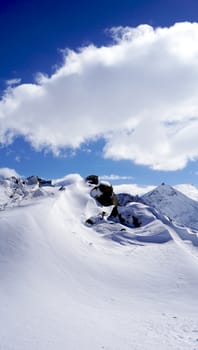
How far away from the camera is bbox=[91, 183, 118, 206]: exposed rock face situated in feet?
140

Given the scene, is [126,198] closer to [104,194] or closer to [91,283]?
[104,194]

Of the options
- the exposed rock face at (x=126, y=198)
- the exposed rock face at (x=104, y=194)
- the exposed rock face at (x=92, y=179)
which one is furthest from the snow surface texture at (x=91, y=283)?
the exposed rock face at (x=126, y=198)

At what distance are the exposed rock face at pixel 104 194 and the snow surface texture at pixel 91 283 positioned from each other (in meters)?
7.14

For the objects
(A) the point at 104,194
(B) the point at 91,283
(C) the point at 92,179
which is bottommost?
(B) the point at 91,283

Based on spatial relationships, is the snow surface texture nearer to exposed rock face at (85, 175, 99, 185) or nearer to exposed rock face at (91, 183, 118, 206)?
exposed rock face at (91, 183, 118, 206)

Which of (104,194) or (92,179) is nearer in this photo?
(104,194)

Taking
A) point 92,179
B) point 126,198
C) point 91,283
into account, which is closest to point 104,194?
point 92,179

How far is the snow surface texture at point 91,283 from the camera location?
10930 mm

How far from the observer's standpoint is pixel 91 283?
18.8m

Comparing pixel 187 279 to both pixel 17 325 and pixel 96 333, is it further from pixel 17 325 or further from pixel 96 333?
pixel 17 325

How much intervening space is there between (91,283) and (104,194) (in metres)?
25.0

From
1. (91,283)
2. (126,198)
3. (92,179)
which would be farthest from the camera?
(126,198)

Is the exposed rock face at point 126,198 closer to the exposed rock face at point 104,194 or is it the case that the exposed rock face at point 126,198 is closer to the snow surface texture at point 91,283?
the exposed rock face at point 104,194

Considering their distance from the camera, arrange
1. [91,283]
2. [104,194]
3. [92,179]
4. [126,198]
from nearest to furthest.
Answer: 1. [91,283]
2. [104,194]
3. [92,179]
4. [126,198]
